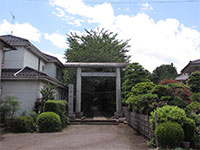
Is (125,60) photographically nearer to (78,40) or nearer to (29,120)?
(78,40)

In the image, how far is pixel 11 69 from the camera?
14.5 metres

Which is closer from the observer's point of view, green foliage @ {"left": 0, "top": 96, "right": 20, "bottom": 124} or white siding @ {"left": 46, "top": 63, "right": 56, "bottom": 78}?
green foliage @ {"left": 0, "top": 96, "right": 20, "bottom": 124}

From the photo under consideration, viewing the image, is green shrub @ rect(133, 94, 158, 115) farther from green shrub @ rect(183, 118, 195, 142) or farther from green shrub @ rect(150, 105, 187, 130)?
green shrub @ rect(183, 118, 195, 142)

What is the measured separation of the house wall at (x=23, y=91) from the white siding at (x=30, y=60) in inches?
87.0

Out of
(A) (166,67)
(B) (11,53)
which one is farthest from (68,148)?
(A) (166,67)

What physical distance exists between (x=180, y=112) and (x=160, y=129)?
1193 millimetres

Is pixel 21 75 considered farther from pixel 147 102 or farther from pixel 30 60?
pixel 147 102

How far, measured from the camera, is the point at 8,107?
37.6 ft

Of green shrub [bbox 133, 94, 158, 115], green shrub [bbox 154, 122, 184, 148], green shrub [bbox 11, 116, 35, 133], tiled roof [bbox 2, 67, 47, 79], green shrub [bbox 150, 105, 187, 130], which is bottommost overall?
green shrub [bbox 11, 116, 35, 133]

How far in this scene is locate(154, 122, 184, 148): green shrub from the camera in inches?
240

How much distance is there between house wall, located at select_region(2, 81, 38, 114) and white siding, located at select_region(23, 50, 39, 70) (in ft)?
7.25

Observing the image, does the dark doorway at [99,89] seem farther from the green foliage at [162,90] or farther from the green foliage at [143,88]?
the green foliage at [162,90]

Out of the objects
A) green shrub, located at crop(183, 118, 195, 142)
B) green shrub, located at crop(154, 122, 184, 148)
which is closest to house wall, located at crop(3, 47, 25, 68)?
green shrub, located at crop(154, 122, 184, 148)

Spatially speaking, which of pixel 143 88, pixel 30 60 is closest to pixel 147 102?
pixel 143 88
